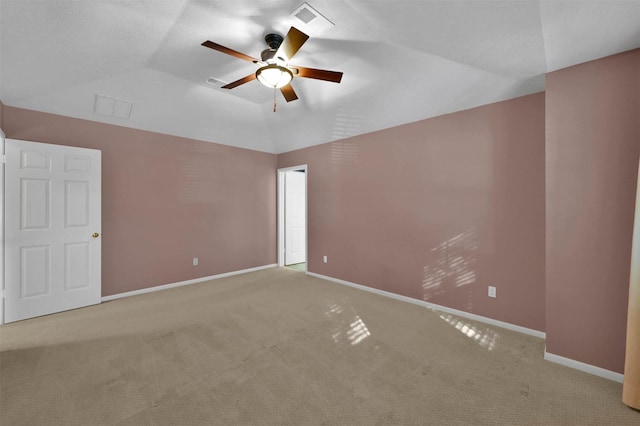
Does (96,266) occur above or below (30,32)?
below

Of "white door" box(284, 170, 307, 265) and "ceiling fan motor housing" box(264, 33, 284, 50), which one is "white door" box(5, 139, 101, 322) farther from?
"white door" box(284, 170, 307, 265)

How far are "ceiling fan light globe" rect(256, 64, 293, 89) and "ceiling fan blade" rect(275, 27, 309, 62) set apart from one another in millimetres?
97

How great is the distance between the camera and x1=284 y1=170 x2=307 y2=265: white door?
5.98 m

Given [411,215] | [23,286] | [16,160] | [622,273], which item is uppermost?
[16,160]

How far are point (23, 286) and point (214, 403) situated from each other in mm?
3009

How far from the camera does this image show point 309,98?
3.92 metres

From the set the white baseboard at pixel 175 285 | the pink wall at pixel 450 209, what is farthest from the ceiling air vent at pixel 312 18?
the white baseboard at pixel 175 285

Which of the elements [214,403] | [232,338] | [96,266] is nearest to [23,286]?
[96,266]

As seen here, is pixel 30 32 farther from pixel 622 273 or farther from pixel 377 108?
pixel 622 273

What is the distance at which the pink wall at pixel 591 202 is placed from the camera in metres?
2.05

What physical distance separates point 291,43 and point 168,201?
329 centimetres

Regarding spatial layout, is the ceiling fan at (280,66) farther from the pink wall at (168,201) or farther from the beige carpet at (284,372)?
the pink wall at (168,201)

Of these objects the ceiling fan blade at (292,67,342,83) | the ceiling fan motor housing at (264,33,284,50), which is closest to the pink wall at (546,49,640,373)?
the ceiling fan blade at (292,67,342,83)

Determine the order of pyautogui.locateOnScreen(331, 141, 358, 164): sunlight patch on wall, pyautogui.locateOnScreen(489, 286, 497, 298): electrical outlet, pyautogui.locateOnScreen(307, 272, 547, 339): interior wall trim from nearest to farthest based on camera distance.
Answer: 1. pyautogui.locateOnScreen(307, 272, 547, 339): interior wall trim
2. pyautogui.locateOnScreen(489, 286, 497, 298): electrical outlet
3. pyautogui.locateOnScreen(331, 141, 358, 164): sunlight patch on wall
